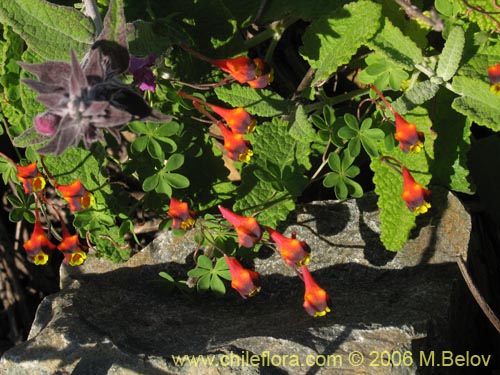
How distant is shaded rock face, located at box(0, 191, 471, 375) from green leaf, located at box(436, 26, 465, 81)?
1.61ft

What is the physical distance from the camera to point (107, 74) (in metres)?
2.04

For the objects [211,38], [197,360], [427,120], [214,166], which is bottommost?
[197,360]

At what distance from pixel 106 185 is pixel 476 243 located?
165 cm

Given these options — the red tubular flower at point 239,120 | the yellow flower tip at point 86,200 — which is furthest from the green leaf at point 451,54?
the yellow flower tip at point 86,200

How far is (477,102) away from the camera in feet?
8.32

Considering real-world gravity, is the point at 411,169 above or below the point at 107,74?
below

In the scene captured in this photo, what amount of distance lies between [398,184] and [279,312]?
666 millimetres

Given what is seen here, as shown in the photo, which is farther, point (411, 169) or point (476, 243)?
point (476, 243)

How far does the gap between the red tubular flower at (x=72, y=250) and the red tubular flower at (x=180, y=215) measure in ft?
1.32

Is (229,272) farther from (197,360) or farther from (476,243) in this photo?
(476,243)

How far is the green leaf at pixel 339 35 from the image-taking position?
8.02 feet

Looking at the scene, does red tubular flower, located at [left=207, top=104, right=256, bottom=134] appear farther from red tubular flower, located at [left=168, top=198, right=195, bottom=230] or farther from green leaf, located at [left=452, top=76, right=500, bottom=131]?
green leaf, located at [left=452, top=76, right=500, bottom=131]

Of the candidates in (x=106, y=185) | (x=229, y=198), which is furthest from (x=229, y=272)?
(x=106, y=185)

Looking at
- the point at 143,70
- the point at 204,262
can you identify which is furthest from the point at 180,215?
the point at 143,70
